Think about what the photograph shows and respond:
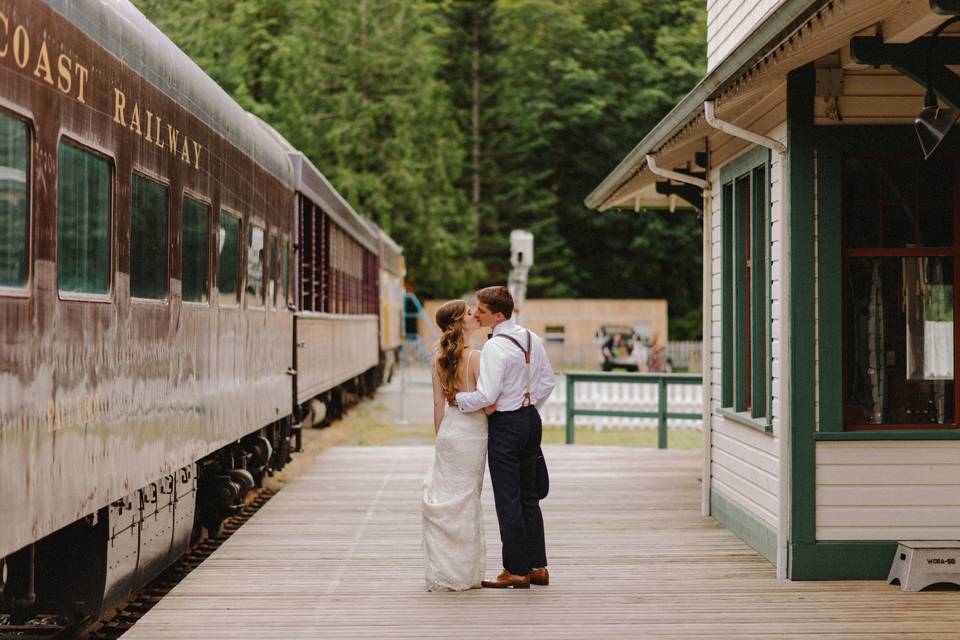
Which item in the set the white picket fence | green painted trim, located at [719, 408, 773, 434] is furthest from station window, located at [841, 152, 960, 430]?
the white picket fence

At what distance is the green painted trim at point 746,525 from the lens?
8.77 metres

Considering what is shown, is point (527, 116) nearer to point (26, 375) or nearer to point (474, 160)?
point (474, 160)

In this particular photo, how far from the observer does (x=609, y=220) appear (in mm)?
62094

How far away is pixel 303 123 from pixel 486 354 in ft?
145

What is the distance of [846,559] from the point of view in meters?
8.13

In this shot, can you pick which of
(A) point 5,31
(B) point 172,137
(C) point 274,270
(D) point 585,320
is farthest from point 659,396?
(D) point 585,320

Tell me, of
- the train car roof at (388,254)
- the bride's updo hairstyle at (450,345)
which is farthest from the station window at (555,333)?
the bride's updo hairstyle at (450,345)

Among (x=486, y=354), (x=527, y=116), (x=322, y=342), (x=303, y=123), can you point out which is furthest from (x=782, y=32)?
(x=527, y=116)

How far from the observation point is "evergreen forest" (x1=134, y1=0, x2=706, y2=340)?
52250mm

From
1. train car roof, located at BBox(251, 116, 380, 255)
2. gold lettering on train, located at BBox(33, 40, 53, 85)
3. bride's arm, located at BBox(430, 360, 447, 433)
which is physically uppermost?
train car roof, located at BBox(251, 116, 380, 255)

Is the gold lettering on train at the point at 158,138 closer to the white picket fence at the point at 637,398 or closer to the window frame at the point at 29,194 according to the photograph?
the window frame at the point at 29,194

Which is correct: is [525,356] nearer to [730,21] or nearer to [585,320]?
[730,21]

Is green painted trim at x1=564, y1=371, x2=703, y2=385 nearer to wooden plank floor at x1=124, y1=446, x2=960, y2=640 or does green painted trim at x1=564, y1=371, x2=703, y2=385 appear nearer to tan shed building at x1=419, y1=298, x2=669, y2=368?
wooden plank floor at x1=124, y1=446, x2=960, y2=640

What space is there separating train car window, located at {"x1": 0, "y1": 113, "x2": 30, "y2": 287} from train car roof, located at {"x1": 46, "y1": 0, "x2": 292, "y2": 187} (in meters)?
0.74
